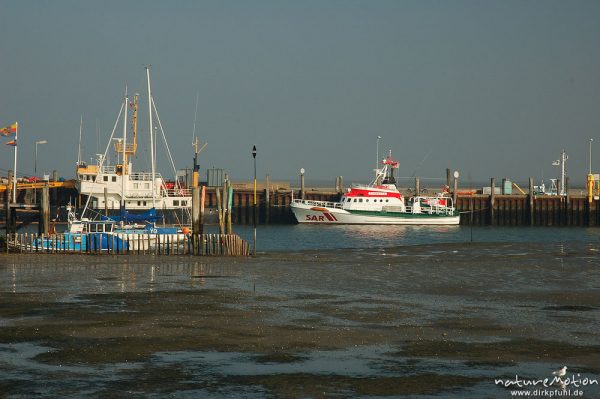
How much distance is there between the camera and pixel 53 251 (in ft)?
152

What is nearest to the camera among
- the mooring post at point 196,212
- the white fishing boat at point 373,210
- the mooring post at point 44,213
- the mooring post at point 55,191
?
the mooring post at point 196,212

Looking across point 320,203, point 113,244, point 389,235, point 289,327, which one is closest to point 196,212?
point 113,244

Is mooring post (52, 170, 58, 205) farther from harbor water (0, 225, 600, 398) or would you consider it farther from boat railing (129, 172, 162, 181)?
harbor water (0, 225, 600, 398)

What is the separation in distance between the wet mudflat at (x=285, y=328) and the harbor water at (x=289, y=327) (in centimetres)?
5

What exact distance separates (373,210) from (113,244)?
51156mm

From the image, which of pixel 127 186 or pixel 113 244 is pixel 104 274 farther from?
pixel 127 186

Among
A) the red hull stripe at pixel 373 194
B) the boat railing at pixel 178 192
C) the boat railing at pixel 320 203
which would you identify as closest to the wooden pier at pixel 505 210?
the boat railing at pixel 320 203

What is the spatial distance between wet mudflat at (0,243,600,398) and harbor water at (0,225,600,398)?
1.9 inches

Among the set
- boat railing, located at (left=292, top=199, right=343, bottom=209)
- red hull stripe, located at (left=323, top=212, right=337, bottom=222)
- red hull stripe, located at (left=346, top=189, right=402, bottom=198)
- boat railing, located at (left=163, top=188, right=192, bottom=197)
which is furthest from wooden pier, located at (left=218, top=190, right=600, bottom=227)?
boat railing, located at (left=163, top=188, right=192, bottom=197)

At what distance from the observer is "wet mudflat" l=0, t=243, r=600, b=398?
18812mm

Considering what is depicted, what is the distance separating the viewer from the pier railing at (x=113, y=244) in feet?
152

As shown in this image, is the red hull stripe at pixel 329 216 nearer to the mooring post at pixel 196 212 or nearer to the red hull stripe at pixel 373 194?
the red hull stripe at pixel 373 194

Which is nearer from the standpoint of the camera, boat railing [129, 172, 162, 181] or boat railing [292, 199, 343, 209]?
boat railing [129, 172, 162, 181]

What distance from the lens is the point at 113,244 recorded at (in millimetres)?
47312
